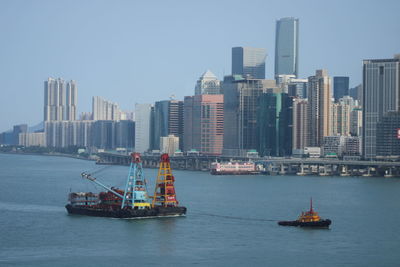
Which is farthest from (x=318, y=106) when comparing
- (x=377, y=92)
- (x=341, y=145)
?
(x=377, y=92)

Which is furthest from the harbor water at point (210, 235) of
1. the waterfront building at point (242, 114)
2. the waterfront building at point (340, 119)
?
the waterfront building at point (340, 119)

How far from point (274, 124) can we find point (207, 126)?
18.7 meters

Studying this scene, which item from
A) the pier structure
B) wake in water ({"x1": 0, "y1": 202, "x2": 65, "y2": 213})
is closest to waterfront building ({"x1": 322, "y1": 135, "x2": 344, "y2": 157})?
the pier structure

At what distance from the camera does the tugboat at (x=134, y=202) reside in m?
59.8

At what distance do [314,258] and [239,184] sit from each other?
56.0 m

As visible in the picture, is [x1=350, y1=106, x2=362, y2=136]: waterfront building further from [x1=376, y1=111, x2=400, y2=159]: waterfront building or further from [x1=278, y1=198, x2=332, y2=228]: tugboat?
[x1=278, y1=198, x2=332, y2=228]: tugboat

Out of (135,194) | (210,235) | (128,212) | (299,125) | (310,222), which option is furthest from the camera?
(299,125)

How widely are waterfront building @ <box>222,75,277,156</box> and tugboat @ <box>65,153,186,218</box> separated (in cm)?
10685

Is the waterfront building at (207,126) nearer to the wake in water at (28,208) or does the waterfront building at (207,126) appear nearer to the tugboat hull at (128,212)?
the wake in water at (28,208)

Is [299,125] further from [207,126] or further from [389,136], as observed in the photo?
[389,136]

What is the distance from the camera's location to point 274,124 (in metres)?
168

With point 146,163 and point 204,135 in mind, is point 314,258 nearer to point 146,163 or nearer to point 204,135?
point 146,163

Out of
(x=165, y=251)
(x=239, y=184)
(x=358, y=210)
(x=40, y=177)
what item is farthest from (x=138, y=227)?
(x=40, y=177)

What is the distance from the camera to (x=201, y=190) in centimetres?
8725
